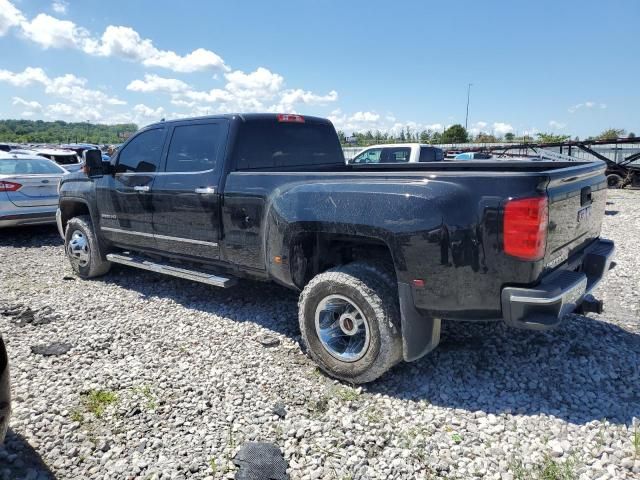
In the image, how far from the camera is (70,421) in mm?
2938

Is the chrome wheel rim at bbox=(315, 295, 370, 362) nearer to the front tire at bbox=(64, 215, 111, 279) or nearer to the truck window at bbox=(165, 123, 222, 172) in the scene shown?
the truck window at bbox=(165, 123, 222, 172)

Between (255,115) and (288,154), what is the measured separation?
506 millimetres

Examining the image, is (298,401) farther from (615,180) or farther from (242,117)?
(615,180)

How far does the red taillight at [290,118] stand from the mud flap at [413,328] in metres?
2.39

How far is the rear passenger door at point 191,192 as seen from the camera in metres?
4.19

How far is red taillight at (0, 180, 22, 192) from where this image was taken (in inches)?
305

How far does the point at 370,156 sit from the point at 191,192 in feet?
24.5

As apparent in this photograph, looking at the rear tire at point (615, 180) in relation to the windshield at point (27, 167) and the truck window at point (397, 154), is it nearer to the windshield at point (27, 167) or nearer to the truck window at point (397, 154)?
the truck window at point (397, 154)

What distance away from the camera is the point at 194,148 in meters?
4.48

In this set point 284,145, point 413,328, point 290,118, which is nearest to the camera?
point 413,328

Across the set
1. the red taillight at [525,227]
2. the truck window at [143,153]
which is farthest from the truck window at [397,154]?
the red taillight at [525,227]

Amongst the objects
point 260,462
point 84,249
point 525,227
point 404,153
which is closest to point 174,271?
point 84,249

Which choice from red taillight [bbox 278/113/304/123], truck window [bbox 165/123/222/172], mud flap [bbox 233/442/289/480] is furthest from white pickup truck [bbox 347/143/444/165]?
mud flap [bbox 233/442/289/480]

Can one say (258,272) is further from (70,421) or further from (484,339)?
(484,339)
